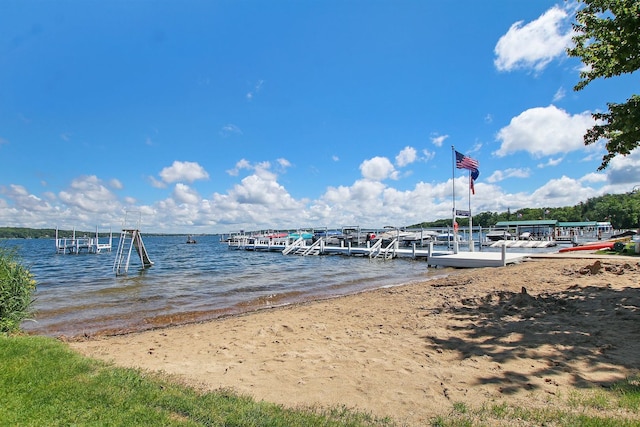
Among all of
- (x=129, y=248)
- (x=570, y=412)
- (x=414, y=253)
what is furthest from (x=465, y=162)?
(x=129, y=248)

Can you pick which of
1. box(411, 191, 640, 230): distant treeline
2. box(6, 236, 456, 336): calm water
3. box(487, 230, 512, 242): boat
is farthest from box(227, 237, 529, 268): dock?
box(411, 191, 640, 230): distant treeline

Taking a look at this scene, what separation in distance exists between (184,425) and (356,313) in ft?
22.1

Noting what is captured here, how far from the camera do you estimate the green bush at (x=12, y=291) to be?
20.6ft

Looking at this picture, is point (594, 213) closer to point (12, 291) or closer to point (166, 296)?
point (166, 296)

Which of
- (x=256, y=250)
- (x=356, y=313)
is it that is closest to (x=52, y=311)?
(x=356, y=313)

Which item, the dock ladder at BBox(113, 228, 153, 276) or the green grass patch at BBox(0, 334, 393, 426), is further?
the dock ladder at BBox(113, 228, 153, 276)

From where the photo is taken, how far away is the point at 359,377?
15.8 feet

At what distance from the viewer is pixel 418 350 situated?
575 cm

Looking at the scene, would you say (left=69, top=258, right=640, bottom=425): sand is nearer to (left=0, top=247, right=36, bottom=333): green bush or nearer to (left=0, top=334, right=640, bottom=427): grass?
(left=0, top=334, right=640, bottom=427): grass

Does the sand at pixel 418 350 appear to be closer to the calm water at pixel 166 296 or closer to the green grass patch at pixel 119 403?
the green grass patch at pixel 119 403

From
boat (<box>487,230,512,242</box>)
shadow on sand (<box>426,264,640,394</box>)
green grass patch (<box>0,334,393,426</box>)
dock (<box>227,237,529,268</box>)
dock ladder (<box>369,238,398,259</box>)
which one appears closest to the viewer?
green grass patch (<box>0,334,393,426</box>)

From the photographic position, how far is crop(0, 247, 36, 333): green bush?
6281 mm

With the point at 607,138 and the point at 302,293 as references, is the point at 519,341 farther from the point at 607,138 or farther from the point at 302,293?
the point at 302,293

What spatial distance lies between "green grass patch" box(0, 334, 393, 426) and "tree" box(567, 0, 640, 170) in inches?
267
